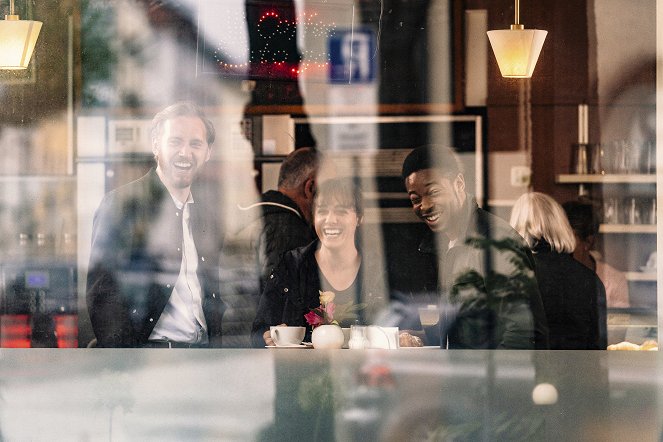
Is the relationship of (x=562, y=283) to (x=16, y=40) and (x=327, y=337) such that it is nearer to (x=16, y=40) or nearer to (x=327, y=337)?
(x=327, y=337)

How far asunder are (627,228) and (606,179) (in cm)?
23

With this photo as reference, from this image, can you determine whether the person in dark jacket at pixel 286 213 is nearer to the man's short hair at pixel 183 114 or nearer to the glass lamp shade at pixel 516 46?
the man's short hair at pixel 183 114

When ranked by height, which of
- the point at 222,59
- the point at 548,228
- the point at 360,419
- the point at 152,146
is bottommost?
the point at 360,419

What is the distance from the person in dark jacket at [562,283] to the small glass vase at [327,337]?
0.87m

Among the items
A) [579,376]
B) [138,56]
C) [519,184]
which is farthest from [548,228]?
[138,56]

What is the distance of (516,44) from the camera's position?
15.8ft

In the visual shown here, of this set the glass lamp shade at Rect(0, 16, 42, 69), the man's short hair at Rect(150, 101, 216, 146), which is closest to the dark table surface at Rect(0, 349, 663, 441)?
the man's short hair at Rect(150, 101, 216, 146)

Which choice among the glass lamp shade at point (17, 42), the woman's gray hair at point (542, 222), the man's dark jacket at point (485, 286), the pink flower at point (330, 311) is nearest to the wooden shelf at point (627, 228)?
the woman's gray hair at point (542, 222)

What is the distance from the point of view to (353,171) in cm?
493

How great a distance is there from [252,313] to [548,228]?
4.30ft

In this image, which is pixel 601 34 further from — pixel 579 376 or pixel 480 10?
pixel 579 376

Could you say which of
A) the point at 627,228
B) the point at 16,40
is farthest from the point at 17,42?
the point at 627,228

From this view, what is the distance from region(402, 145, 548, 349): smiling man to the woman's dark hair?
11.0 inches

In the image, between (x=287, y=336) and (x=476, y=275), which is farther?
(x=476, y=275)
